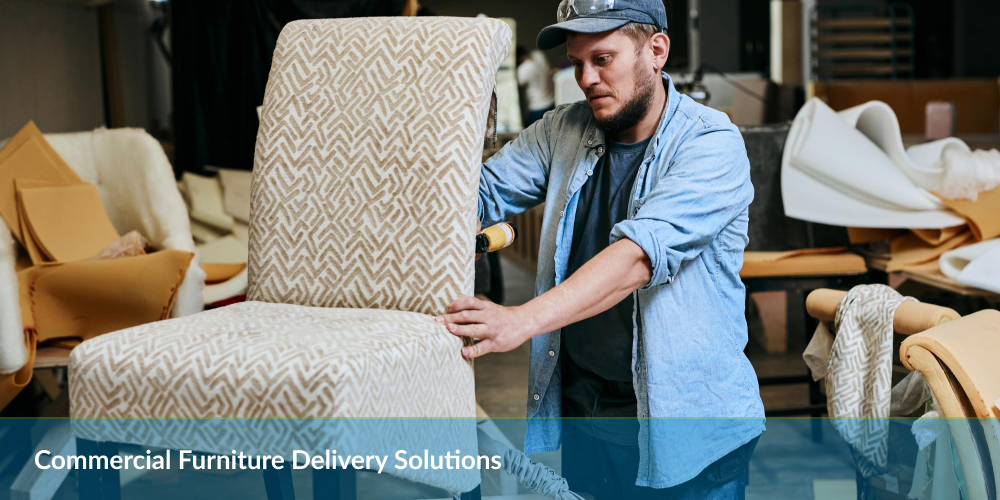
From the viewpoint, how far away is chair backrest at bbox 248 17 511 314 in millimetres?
1227

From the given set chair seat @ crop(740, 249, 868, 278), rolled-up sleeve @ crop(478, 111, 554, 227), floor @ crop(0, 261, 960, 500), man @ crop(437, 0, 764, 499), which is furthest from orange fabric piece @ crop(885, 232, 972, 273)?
rolled-up sleeve @ crop(478, 111, 554, 227)

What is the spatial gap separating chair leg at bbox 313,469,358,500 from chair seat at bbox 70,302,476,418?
9 centimetres

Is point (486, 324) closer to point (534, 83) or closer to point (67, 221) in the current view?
point (67, 221)

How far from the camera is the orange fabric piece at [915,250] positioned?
8.23 ft

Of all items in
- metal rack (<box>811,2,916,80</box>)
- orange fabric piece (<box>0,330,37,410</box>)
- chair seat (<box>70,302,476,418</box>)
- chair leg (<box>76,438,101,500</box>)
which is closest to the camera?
chair seat (<box>70,302,476,418</box>)

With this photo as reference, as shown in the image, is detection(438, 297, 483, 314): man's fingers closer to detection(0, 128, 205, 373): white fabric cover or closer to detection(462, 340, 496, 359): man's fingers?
detection(462, 340, 496, 359): man's fingers

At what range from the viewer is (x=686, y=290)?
55.6 inches

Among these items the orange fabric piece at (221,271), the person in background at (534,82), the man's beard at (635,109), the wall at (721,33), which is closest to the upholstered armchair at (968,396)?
the man's beard at (635,109)

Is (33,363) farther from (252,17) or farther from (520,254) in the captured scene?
(520,254)

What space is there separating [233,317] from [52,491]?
53.9 inches

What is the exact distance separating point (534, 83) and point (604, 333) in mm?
5523

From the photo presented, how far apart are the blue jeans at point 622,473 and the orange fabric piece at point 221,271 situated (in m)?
1.50

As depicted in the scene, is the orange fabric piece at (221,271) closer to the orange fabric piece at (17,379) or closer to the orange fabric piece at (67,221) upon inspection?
the orange fabric piece at (67,221)

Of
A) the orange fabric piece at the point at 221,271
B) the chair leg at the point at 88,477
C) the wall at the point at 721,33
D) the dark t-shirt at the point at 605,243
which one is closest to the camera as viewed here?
the chair leg at the point at 88,477
